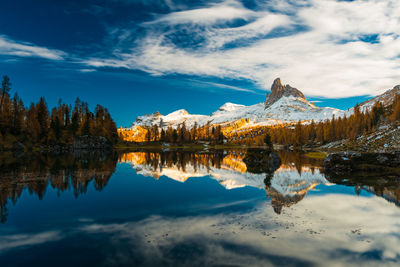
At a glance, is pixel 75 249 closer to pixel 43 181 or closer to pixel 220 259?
pixel 220 259

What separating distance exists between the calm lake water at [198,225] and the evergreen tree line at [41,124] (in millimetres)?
86763

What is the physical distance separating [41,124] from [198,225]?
118080mm

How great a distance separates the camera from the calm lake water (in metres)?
11.4

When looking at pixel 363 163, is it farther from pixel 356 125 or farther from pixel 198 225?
pixel 356 125

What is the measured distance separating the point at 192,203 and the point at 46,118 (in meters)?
116

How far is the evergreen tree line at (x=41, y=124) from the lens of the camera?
311 ft

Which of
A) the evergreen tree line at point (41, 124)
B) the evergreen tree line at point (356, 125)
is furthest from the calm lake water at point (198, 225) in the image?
the evergreen tree line at point (356, 125)

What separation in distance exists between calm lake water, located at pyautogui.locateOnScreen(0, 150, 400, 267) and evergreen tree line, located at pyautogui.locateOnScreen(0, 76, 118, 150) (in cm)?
8676

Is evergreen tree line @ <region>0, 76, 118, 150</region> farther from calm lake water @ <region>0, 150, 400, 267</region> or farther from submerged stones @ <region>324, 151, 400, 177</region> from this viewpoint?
submerged stones @ <region>324, 151, 400, 177</region>

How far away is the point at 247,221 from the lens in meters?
16.4

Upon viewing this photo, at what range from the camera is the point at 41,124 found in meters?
109

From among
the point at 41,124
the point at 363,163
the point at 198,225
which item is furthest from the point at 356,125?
the point at 41,124

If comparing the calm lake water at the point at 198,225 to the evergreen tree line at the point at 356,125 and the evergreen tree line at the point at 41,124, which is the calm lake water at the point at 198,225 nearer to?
the evergreen tree line at the point at 41,124

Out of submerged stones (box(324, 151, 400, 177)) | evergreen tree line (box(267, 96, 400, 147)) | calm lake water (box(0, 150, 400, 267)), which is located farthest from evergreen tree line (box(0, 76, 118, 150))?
evergreen tree line (box(267, 96, 400, 147))
